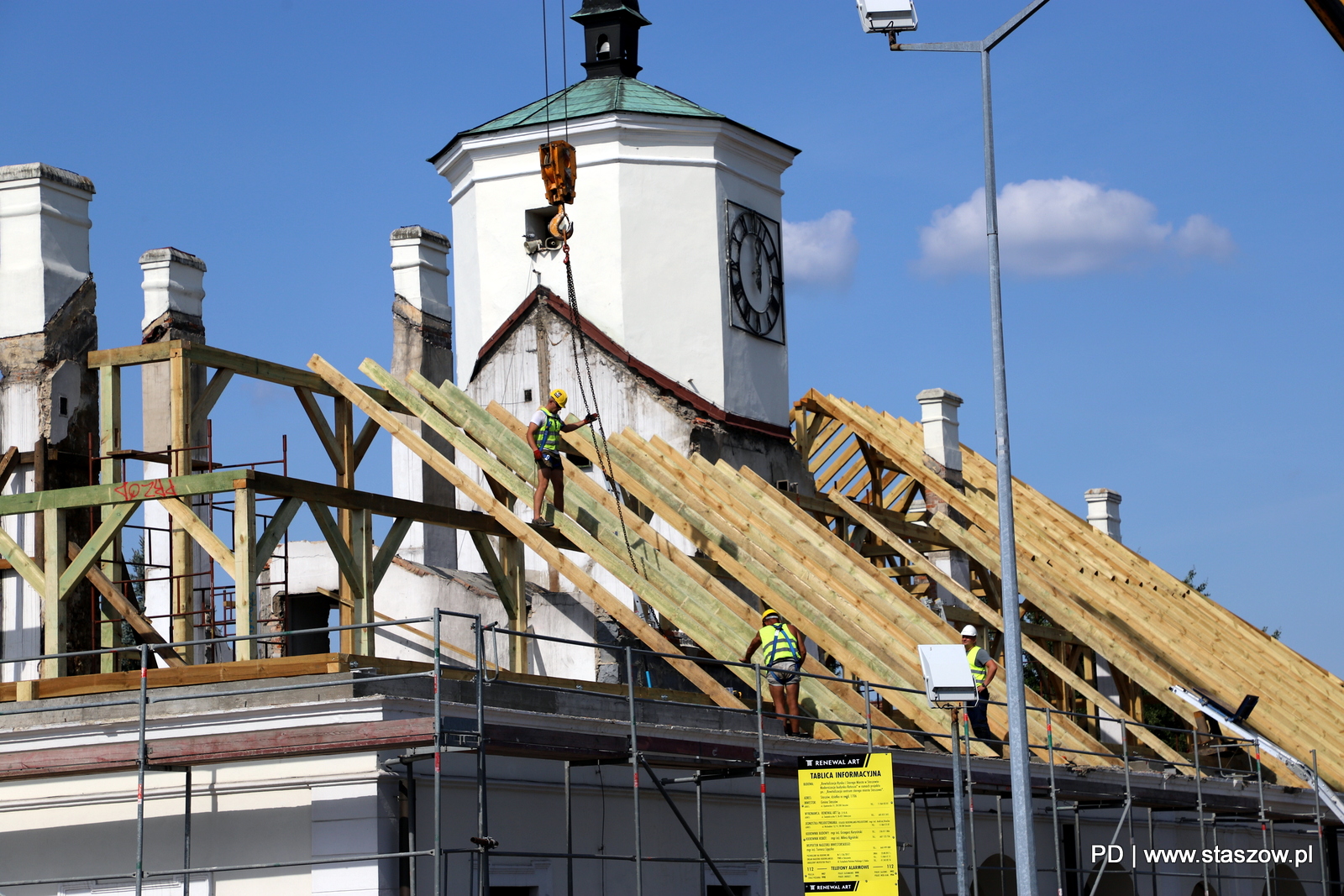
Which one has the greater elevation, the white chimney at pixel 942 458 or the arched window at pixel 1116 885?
the white chimney at pixel 942 458

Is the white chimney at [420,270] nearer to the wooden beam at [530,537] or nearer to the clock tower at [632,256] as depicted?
the clock tower at [632,256]

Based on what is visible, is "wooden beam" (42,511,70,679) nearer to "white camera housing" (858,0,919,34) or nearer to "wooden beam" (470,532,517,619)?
"wooden beam" (470,532,517,619)

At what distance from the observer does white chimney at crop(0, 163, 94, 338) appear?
19.4 metres

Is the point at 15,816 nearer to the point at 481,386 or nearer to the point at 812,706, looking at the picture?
the point at 812,706

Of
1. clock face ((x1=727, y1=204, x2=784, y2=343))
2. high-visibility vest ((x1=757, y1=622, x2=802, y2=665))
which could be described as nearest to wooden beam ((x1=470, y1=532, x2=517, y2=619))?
high-visibility vest ((x1=757, y1=622, x2=802, y2=665))

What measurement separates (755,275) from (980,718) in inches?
379

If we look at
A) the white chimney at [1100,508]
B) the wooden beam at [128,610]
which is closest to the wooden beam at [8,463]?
the wooden beam at [128,610]

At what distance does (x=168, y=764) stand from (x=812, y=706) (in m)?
6.79

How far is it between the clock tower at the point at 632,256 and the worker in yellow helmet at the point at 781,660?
8830 millimetres

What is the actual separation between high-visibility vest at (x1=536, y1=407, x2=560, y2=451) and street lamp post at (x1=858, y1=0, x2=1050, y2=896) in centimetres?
578

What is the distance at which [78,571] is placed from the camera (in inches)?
649

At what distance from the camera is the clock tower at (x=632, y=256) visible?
26719mm

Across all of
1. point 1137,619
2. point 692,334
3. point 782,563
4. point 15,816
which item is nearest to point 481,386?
point 692,334

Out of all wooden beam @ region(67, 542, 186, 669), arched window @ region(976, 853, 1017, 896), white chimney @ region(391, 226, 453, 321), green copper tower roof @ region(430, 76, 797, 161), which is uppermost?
green copper tower roof @ region(430, 76, 797, 161)
